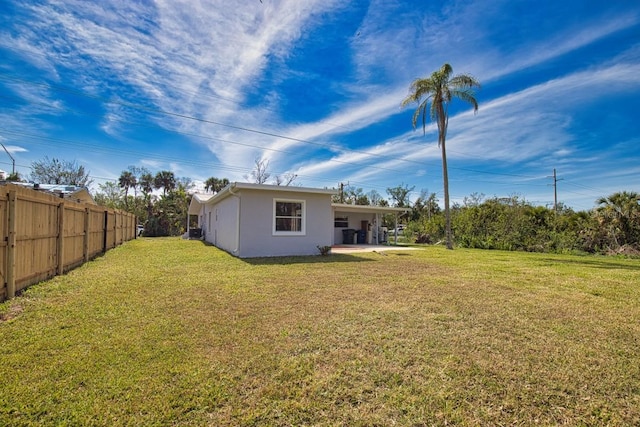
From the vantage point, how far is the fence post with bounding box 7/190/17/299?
175 inches

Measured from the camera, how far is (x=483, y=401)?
2250 mm

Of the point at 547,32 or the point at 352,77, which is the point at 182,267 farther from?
the point at 547,32

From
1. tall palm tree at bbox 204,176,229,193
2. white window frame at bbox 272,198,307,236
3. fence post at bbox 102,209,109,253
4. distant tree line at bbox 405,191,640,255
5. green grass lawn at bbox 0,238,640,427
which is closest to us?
green grass lawn at bbox 0,238,640,427

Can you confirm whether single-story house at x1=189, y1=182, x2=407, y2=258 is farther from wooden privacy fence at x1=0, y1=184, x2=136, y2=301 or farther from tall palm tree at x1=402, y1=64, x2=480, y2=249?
tall palm tree at x1=402, y1=64, x2=480, y2=249

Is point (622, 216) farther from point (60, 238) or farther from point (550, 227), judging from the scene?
point (60, 238)

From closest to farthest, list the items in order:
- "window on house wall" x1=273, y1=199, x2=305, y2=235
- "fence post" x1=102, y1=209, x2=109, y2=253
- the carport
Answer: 1. "window on house wall" x1=273, y1=199, x2=305, y2=235
2. "fence post" x1=102, y1=209, x2=109, y2=253
3. the carport

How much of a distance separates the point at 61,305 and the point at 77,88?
12047mm

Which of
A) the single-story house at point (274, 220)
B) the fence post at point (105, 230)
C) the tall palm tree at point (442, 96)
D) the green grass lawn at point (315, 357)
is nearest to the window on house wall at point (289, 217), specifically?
the single-story house at point (274, 220)

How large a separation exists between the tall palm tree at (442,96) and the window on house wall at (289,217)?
876cm

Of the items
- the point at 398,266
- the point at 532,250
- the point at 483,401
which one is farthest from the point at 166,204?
the point at 483,401

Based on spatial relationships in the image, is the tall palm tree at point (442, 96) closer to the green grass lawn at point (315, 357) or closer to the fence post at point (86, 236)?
the green grass lawn at point (315, 357)

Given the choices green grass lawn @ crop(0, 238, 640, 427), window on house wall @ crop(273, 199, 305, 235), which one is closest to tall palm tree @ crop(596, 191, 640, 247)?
green grass lawn @ crop(0, 238, 640, 427)

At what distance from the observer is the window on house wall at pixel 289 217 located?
36.1 ft

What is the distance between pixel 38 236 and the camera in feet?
17.8
